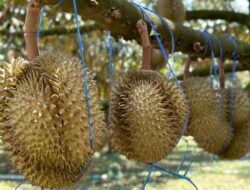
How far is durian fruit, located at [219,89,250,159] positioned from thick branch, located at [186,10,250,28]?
69 centimetres

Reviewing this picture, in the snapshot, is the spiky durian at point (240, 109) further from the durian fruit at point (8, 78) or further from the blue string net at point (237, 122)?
the durian fruit at point (8, 78)

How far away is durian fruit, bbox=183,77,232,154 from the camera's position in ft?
4.59

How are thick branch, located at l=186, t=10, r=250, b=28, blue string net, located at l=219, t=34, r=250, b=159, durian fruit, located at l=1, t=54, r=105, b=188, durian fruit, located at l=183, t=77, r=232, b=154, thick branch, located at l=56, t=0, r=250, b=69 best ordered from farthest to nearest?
thick branch, located at l=186, t=10, r=250, b=28
blue string net, located at l=219, t=34, r=250, b=159
durian fruit, located at l=183, t=77, r=232, b=154
thick branch, located at l=56, t=0, r=250, b=69
durian fruit, located at l=1, t=54, r=105, b=188

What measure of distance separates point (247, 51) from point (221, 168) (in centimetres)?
537

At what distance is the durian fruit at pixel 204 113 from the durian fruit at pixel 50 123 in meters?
0.57

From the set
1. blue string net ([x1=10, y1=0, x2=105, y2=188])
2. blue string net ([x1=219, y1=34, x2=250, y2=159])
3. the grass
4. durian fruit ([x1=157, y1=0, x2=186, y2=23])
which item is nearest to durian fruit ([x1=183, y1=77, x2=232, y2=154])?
blue string net ([x1=219, y1=34, x2=250, y2=159])

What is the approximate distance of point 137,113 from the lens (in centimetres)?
104

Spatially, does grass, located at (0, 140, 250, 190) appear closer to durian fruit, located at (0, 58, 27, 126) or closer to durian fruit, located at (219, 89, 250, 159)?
durian fruit, located at (219, 89, 250, 159)

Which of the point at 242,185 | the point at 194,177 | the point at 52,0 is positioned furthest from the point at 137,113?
the point at 194,177

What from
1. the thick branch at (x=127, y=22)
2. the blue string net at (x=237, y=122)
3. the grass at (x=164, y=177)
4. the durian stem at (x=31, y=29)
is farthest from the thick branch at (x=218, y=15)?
the grass at (x=164, y=177)

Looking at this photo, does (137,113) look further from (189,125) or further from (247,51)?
(247,51)

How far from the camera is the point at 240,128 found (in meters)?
1.67

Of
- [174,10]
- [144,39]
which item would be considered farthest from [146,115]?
[174,10]

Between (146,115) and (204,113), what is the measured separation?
1.45 feet
